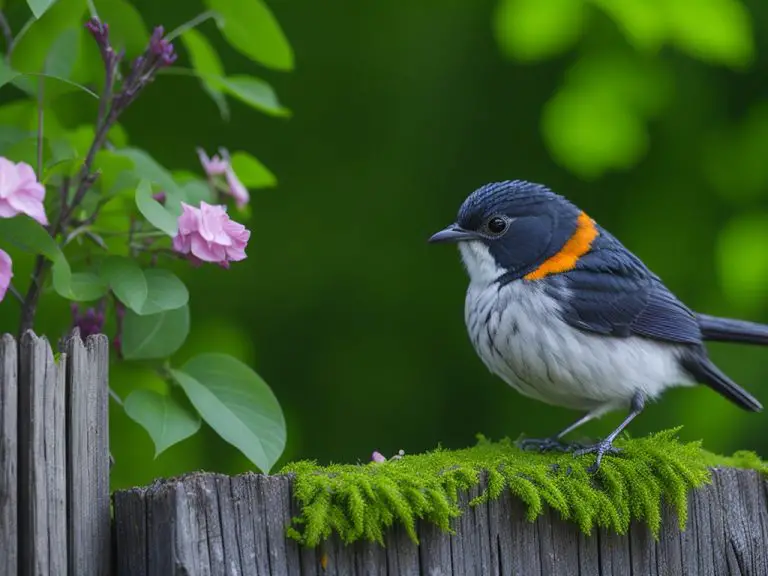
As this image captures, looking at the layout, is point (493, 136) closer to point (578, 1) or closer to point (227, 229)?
point (578, 1)

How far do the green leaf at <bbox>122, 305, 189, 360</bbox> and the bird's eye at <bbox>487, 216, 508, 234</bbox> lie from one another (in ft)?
4.61

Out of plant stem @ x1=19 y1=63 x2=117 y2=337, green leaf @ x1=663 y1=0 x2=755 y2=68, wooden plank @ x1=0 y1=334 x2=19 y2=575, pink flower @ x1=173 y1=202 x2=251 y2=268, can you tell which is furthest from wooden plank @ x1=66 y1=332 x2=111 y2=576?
green leaf @ x1=663 y1=0 x2=755 y2=68

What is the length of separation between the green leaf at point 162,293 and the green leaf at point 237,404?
0.73 ft

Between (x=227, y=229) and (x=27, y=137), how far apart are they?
802 millimetres

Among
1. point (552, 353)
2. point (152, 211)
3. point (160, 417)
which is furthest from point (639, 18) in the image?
point (160, 417)

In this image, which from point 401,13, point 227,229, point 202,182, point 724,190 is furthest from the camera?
point 401,13

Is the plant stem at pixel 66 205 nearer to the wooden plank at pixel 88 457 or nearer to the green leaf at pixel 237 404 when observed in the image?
the green leaf at pixel 237 404

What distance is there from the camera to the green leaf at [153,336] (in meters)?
3.20

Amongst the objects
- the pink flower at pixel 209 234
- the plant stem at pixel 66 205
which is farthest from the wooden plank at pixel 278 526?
the plant stem at pixel 66 205

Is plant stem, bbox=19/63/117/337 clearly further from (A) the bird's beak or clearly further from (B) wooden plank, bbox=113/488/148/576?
(A) the bird's beak

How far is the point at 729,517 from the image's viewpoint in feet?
11.0

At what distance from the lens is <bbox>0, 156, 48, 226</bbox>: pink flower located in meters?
2.70

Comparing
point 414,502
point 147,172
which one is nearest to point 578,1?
point 147,172

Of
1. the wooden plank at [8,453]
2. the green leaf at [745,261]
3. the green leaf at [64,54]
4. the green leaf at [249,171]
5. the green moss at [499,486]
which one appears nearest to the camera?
the wooden plank at [8,453]
